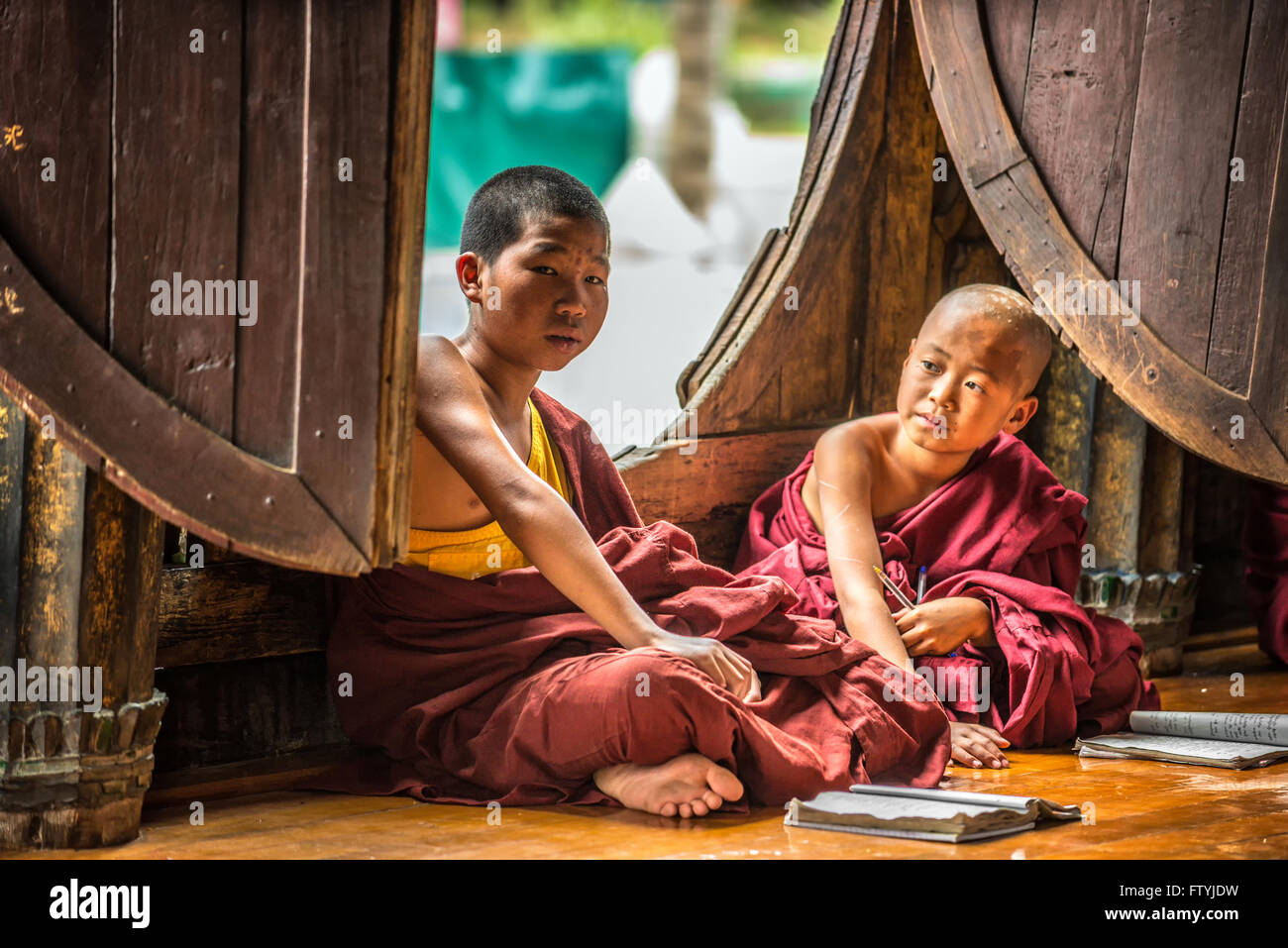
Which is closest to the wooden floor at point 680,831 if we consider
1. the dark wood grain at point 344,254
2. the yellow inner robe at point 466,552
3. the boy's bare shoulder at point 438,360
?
the yellow inner robe at point 466,552

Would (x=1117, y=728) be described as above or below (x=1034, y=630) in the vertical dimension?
below

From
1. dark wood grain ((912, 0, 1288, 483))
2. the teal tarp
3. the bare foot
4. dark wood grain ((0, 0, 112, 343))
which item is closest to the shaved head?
dark wood grain ((912, 0, 1288, 483))

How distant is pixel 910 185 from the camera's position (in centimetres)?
438

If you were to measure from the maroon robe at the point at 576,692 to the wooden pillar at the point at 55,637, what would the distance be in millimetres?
572

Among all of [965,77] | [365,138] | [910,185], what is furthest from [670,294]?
[365,138]

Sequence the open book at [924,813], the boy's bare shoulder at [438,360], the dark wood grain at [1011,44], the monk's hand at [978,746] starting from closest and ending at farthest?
the open book at [924,813] < the boy's bare shoulder at [438,360] < the monk's hand at [978,746] < the dark wood grain at [1011,44]

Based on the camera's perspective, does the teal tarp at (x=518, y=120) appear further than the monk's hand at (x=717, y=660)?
Yes

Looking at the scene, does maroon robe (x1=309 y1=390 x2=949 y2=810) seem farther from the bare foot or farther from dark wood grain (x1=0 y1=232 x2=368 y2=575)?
dark wood grain (x1=0 y1=232 x2=368 y2=575)

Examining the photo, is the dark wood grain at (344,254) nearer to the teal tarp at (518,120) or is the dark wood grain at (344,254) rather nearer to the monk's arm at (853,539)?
the monk's arm at (853,539)

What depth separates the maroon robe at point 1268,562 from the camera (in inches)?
171

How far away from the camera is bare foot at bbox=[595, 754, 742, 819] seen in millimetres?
2725

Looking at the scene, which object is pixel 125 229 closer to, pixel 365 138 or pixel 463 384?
pixel 365 138

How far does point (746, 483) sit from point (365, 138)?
2027mm

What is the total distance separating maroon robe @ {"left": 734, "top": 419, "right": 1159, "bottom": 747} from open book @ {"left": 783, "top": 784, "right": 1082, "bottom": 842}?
2.22 ft
